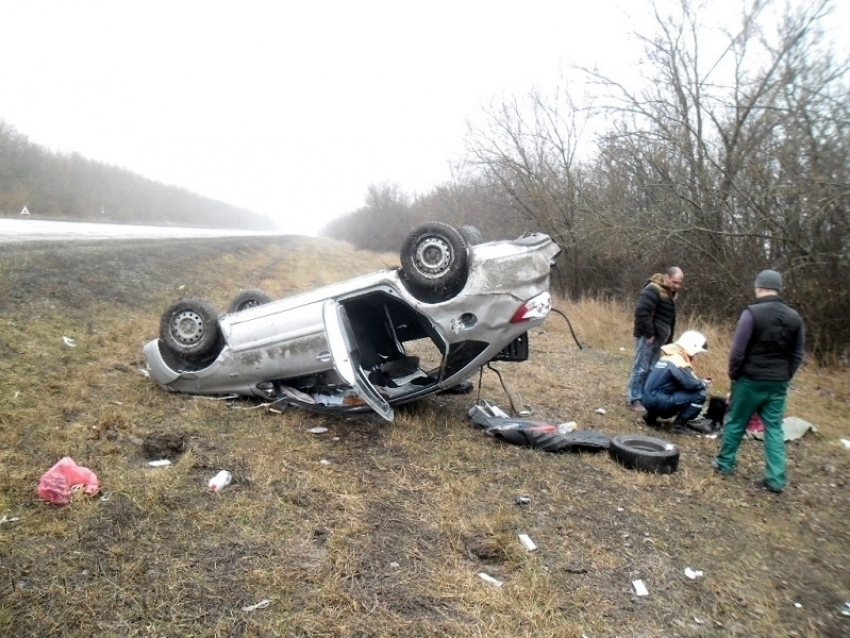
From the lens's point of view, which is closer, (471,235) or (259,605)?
(259,605)

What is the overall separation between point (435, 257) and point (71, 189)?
3473 centimetres

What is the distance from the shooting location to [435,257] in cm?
498

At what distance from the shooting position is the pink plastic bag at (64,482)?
3.35 meters

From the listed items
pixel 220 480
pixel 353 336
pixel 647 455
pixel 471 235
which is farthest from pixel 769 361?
pixel 220 480

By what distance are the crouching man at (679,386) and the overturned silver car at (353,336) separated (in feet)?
4.90

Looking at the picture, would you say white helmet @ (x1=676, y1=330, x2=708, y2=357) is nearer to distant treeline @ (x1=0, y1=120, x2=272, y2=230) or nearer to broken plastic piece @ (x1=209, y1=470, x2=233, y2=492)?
broken plastic piece @ (x1=209, y1=470, x2=233, y2=492)

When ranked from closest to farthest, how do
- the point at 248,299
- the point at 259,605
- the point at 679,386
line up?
the point at 259,605 → the point at 679,386 → the point at 248,299

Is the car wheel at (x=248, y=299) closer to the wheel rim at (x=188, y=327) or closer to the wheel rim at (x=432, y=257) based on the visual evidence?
the wheel rim at (x=188, y=327)

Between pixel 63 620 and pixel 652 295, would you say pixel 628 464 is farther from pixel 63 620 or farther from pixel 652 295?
pixel 63 620

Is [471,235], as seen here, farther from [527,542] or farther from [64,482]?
[64,482]

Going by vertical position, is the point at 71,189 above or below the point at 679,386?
above

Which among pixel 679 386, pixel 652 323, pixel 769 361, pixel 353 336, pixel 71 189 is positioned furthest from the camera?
pixel 71 189

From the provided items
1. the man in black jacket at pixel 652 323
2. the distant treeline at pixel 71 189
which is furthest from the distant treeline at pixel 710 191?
the distant treeline at pixel 71 189

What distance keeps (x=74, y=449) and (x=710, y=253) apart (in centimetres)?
1088
